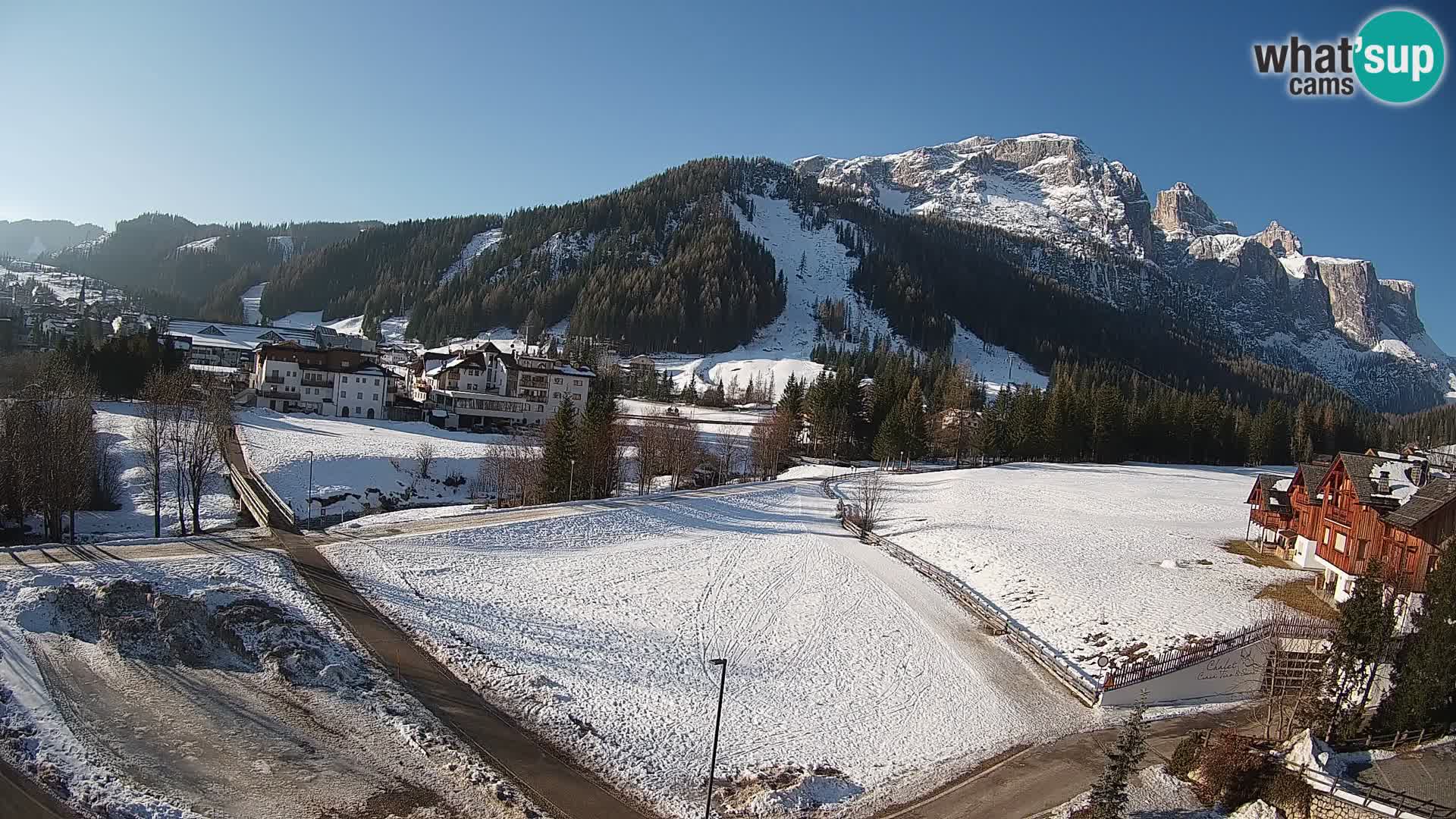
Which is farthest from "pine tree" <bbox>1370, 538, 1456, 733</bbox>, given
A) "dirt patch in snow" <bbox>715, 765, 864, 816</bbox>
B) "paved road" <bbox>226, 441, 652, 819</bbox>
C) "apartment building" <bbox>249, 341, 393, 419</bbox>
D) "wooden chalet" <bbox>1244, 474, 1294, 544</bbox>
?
"apartment building" <bbox>249, 341, 393, 419</bbox>

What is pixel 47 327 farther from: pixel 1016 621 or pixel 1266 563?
pixel 1266 563

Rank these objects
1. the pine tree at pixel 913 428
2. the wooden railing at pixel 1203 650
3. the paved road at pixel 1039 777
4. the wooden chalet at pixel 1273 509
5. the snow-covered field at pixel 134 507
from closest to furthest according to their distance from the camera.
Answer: the paved road at pixel 1039 777, the wooden railing at pixel 1203 650, the wooden chalet at pixel 1273 509, the snow-covered field at pixel 134 507, the pine tree at pixel 913 428

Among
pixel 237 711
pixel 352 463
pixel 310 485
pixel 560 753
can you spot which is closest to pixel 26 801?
A: pixel 237 711

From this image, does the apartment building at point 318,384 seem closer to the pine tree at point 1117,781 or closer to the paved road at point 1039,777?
the paved road at point 1039,777

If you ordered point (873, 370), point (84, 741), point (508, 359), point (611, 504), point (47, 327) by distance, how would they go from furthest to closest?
point (873, 370) < point (47, 327) < point (508, 359) < point (611, 504) < point (84, 741)

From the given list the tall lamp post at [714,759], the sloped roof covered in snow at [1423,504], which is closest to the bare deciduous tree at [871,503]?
the sloped roof covered in snow at [1423,504]

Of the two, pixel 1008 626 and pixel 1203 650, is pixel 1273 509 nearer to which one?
pixel 1203 650

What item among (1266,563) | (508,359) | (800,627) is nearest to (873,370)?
(508,359)
